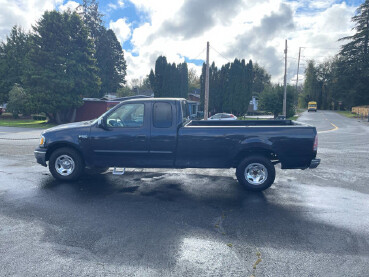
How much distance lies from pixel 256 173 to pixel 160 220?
269 cm

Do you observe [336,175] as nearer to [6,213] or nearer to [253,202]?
[253,202]

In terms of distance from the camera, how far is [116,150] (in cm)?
645

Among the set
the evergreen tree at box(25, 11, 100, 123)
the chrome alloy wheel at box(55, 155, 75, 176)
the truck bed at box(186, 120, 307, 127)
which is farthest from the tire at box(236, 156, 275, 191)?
the evergreen tree at box(25, 11, 100, 123)

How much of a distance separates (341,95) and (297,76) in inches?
492

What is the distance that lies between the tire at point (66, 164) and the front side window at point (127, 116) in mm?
1173

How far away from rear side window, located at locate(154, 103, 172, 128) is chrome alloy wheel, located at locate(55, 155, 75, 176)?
7.68 feet

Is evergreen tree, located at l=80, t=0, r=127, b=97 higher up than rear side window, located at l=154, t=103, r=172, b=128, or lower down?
higher up

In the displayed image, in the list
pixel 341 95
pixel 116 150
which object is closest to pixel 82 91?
pixel 116 150

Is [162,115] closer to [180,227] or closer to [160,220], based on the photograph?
[160,220]

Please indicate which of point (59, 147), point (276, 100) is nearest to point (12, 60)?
point (276, 100)

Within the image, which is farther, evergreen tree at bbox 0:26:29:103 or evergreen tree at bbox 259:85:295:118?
evergreen tree at bbox 0:26:29:103

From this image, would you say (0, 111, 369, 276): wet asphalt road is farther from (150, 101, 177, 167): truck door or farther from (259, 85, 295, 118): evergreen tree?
(259, 85, 295, 118): evergreen tree

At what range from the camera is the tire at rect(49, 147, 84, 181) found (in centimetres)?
666

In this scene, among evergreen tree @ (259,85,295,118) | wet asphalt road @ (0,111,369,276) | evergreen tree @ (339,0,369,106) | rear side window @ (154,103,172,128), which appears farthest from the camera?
evergreen tree @ (339,0,369,106)
